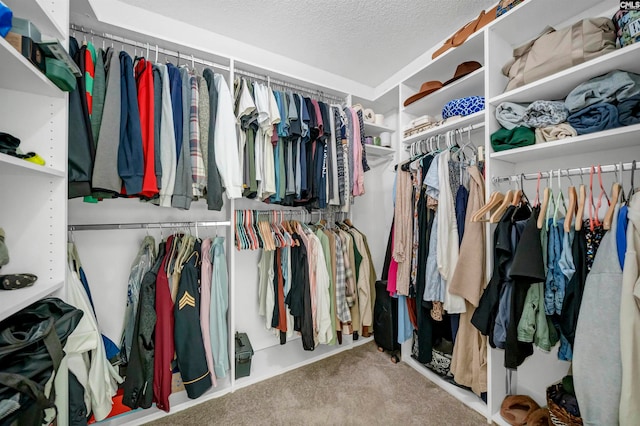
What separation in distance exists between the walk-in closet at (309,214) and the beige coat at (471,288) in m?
0.01

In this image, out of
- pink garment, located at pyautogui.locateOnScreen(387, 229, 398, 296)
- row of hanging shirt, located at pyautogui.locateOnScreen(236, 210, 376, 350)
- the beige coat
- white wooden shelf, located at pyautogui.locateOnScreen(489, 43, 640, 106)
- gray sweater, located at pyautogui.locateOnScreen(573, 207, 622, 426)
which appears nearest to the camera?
gray sweater, located at pyautogui.locateOnScreen(573, 207, 622, 426)

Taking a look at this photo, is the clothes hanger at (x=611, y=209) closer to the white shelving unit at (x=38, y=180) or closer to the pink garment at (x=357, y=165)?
the pink garment at (x=357, y=165)

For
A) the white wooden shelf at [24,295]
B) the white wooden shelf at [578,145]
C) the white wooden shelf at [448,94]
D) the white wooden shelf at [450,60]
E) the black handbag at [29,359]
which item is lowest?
the black handbag at [29,359]

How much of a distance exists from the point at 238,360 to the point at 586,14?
295cm

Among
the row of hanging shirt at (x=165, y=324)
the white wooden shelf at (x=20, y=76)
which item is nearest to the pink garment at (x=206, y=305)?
the row of hanging shirt at (x=165, y=324)

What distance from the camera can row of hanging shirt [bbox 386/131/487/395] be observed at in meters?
1.48

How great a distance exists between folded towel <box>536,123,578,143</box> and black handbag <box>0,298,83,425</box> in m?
2.14

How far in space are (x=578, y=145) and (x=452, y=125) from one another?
0.69 metres

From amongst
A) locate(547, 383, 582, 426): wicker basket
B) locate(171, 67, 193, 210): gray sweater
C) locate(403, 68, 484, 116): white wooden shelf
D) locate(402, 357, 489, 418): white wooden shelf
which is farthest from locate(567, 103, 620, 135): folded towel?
locate(171, 67, 193, 210): gray sweater

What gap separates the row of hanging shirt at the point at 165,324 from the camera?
4.39ft

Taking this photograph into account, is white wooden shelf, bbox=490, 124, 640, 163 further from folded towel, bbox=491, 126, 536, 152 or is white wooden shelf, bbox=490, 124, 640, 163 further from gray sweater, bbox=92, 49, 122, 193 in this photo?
gray sweater, bbox=92, 49, 122, 193

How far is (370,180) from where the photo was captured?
274 centimetres

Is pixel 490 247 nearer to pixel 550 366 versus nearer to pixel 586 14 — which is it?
pixel 550 366

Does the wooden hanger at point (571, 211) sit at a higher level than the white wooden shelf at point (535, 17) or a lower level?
lower
